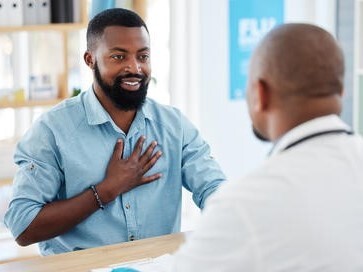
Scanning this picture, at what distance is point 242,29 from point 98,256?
8.57ft

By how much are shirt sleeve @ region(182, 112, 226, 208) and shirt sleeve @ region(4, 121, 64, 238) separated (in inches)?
16.6

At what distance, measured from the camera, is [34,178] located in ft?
7.06

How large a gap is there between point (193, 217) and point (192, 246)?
316 centimetres

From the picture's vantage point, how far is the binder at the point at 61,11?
11.9 feet

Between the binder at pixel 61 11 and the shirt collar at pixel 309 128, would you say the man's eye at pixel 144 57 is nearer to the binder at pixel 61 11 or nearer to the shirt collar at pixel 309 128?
the shirt collar at pixel 309 128

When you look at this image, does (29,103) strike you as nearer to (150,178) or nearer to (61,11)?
(61,11)

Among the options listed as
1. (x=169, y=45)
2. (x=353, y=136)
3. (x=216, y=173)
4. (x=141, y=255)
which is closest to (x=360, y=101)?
(x=169, y=45)

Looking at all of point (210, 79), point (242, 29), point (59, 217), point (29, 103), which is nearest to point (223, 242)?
point (59, 217)

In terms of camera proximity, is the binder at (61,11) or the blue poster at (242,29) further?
the blue poster at (242,29)

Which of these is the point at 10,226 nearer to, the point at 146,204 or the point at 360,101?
the point at 146,204

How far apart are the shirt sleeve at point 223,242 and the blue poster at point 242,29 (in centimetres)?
313

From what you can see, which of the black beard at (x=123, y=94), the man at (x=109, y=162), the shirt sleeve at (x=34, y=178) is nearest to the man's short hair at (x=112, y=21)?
the man at (x=109, y=162)

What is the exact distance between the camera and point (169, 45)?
420 centimetres

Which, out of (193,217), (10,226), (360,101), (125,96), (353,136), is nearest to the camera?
(353,136)
